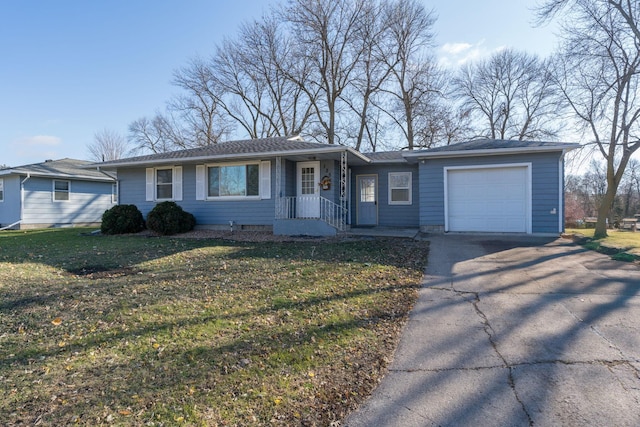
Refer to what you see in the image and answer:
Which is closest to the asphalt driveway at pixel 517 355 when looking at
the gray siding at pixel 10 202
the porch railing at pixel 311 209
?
the porch railing at pixel 311 209

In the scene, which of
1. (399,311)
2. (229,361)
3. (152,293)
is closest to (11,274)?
(152,293)

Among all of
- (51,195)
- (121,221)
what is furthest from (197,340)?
(51,195)

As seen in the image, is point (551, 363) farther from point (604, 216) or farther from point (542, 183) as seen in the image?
point (604, 216)

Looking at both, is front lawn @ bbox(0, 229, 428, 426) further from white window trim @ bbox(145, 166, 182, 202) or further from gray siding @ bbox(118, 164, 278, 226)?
white window trim @ bbox(145, 166, 182, 202)

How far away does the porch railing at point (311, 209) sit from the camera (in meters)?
12.1

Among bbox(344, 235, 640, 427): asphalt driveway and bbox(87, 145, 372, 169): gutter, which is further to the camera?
bbox(87, 145, 372, 169): gutter

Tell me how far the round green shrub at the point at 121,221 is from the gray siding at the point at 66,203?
7206 mm

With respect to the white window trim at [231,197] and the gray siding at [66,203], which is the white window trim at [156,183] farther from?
the gray siding at [66,203]

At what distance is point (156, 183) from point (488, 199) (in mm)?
12293

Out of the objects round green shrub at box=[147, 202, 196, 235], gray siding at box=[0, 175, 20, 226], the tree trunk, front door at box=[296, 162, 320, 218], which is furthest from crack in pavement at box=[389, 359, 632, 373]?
gray siding at box=[0, 175, 20, 226]

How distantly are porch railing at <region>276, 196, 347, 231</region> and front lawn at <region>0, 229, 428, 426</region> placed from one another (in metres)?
5.42

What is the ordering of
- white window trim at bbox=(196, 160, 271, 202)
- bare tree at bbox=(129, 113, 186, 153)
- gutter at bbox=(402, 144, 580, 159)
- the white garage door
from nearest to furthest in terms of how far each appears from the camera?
gutter at bbox=(402, 144, 580, 159), the white garage door, white window trim at bbox=(196, 160, 271, 202), bare tree at bbox=(129, 113, 186, 153)

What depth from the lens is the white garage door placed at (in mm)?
10883

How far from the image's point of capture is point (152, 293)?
4770mm
